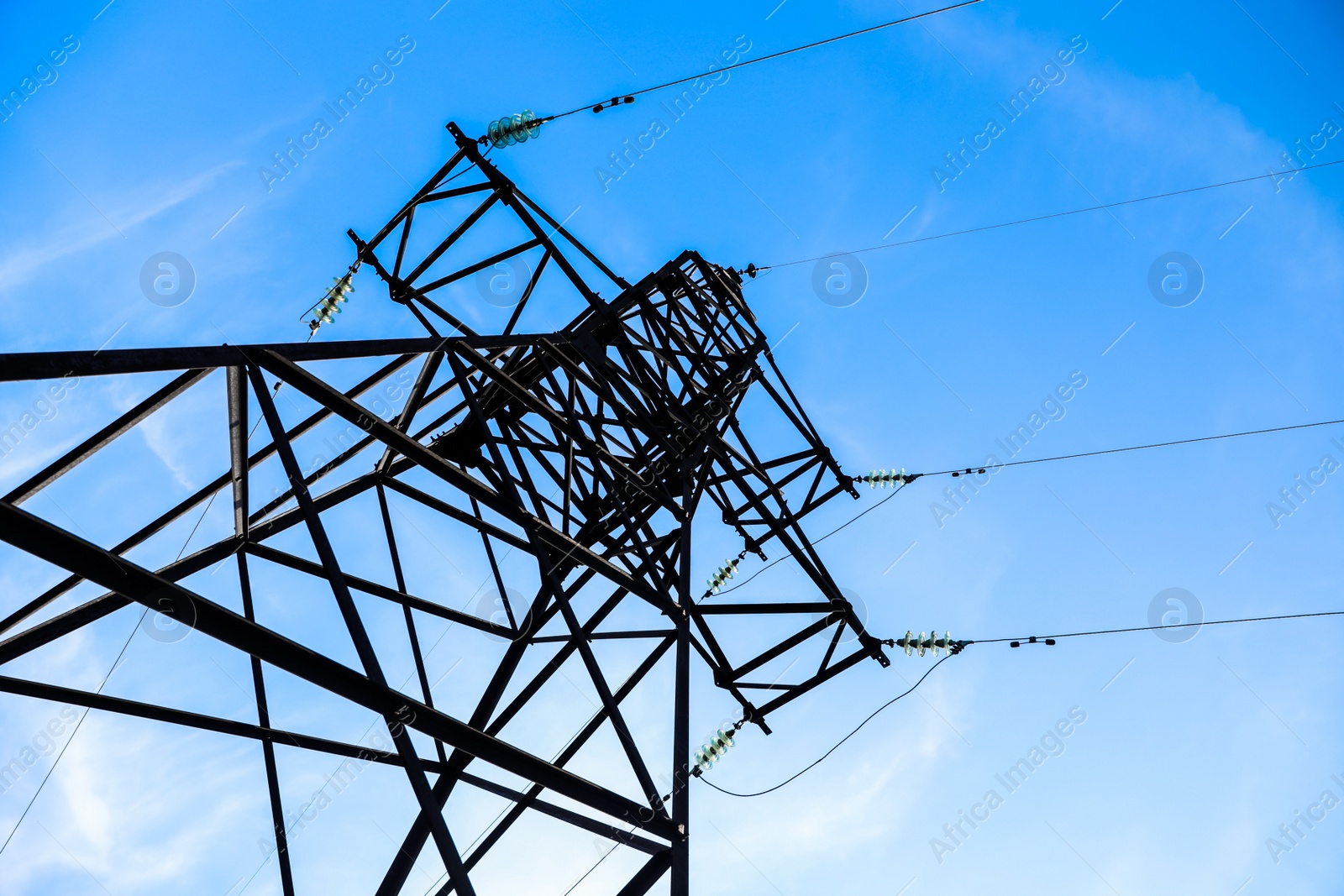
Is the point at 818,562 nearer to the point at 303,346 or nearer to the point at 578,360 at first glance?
the point at 578,360

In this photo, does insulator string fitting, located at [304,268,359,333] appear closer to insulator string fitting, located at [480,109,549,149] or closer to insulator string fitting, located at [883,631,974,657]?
insulator string fitting, located at [480,109,549,149]

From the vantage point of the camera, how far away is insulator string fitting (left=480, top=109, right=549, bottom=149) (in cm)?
757

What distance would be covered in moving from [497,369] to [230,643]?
12.2ft

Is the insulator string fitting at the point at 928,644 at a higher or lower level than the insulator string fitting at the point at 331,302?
lower

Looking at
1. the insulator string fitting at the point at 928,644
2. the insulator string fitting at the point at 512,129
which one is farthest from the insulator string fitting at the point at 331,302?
the insulator string fitting at the point at 928,644

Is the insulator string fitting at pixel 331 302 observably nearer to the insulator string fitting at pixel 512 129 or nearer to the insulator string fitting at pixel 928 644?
the insulator string fitting at pixel 512 129

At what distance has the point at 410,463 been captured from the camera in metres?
7.65

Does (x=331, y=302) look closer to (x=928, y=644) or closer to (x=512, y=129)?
(x=512, y=129)

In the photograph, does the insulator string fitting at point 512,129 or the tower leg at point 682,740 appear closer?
the tower leg at point 682,740

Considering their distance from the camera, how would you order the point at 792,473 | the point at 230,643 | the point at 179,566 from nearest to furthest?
the point at 230,643
the point at 179,566
the point at 792,473

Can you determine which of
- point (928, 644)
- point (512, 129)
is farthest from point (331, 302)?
point (928, 644)

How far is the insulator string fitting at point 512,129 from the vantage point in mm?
7566

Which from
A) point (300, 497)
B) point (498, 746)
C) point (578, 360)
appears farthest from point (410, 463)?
point (498, 746)

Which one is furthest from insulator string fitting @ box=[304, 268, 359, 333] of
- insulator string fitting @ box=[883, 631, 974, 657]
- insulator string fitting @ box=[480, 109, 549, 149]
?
insulator string fitting @ box=[883, 631, 974, 657]
